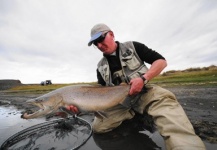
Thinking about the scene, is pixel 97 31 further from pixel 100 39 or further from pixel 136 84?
pixel 136 84

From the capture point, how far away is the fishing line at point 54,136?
3372 mm

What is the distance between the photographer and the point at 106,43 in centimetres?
361

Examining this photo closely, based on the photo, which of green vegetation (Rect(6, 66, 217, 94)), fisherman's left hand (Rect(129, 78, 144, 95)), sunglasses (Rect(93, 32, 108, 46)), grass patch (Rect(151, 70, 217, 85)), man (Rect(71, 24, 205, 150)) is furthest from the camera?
green vegetation (Rect(6, 66, 217, 94))

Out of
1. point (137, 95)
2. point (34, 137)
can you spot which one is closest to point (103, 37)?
point (137, 95)

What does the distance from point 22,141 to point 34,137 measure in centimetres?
24

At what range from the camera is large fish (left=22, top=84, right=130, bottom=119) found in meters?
3.26

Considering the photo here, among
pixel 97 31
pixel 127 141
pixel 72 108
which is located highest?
pixel 97 31

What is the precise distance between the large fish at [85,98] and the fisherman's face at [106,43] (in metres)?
0.80

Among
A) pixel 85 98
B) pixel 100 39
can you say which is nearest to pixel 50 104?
pixel 85 98

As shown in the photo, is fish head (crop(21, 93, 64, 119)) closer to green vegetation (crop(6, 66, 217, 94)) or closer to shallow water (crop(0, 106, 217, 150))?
shallow water (crop(0, 106, 217, 150))

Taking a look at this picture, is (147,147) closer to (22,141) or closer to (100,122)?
(100,122)

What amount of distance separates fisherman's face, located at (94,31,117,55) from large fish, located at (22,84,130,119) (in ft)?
2.61

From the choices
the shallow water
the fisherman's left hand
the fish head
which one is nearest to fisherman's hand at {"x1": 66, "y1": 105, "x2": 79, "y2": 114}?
the fish head

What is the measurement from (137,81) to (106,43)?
1.10 m
